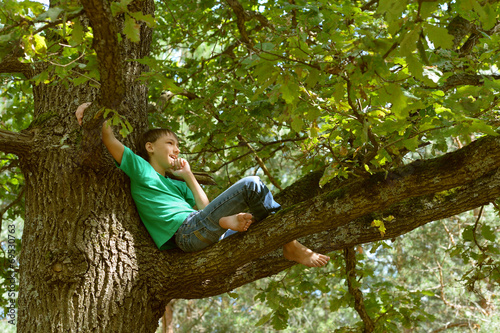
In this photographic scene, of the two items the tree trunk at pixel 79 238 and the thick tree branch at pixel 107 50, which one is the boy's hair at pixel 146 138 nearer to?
the tree trunk at pixel 79 238

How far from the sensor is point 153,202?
308 centimetres

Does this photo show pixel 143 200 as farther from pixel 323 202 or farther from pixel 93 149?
pixel 323 202

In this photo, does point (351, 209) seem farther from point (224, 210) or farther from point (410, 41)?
point (410, 41)

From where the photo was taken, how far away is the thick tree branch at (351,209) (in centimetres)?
231

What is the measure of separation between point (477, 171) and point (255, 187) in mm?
1147

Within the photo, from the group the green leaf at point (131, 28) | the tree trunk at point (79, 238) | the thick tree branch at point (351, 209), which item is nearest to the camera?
the green leaf at point (131, 28)

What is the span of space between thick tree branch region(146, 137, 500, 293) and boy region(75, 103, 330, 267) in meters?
0.09

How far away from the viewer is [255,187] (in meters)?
2.80

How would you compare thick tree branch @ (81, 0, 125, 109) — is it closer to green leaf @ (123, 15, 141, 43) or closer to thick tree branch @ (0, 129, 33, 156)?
green leaf @ (123, 15, 141, 43)

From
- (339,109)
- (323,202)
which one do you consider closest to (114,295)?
(323,202)

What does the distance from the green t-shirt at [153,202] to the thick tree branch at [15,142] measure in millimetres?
581

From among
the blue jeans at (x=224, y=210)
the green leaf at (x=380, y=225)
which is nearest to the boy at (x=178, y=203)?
the blue jeans at (x=224, y=210)

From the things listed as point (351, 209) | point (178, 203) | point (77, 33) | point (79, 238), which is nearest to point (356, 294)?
point (178, 203)

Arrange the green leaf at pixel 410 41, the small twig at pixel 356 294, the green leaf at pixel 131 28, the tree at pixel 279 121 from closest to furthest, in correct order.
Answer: the green leaf at pixel 410 41, the green leaf at pixel 131 28, the tree at pixel 279 121, the small twig at pixel 356 294
